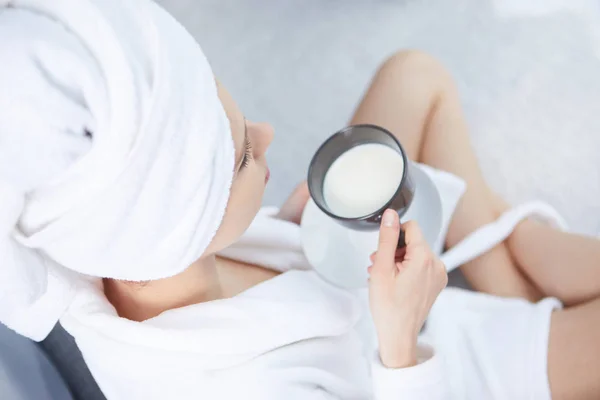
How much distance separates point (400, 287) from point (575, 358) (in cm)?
33

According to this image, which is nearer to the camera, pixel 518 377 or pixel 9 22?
pixel 9 22

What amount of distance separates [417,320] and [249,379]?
0.21 metres

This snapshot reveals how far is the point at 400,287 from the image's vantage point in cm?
66

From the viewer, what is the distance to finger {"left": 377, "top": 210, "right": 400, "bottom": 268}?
633 mm

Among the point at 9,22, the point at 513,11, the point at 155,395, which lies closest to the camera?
the point at 9,22

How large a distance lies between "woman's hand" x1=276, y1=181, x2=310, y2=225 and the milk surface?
0.68 ft

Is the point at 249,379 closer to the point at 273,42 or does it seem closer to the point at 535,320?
the point at 535,320

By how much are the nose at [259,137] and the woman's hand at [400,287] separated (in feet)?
0.52

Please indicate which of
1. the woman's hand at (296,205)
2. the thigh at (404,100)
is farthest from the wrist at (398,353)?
the thigh at (404,100)

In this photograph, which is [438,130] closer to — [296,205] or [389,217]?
[296,205]

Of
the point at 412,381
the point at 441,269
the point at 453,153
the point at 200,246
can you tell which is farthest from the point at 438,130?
the point at 200,246

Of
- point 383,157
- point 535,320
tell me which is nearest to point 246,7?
point 383,157

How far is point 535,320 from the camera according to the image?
854 millimetres

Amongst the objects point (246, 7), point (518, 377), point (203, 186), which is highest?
point (203, 186)
